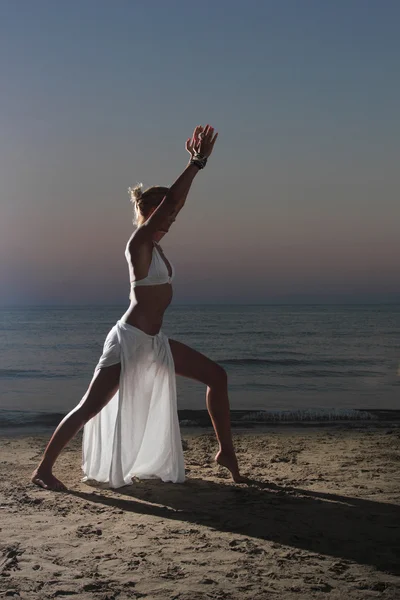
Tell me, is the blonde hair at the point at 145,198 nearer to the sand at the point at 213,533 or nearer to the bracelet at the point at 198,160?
the bracelet at the point at 198,160

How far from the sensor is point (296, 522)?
3871mm

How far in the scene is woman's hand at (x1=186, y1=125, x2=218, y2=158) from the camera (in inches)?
181

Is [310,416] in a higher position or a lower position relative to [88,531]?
lower

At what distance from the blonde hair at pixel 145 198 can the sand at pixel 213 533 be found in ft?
6.48

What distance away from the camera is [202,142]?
15.2 ft

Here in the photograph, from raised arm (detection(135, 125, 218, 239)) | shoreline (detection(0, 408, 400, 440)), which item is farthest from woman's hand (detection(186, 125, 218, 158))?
shoreline (detection(0, 408, 400, 440))

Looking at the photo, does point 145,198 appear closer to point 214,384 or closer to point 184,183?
point 184,183

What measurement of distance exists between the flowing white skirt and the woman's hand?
1310mm

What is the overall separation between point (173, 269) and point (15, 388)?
957 cm

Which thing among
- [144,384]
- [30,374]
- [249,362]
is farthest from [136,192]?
[249,362]

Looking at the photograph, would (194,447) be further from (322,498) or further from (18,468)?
(322,498)

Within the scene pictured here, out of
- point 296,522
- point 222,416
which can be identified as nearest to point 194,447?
point 222,416

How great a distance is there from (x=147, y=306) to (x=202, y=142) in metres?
1.20

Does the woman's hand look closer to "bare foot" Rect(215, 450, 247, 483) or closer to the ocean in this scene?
"bare foot" Rect(215, 450, 247, 483)
